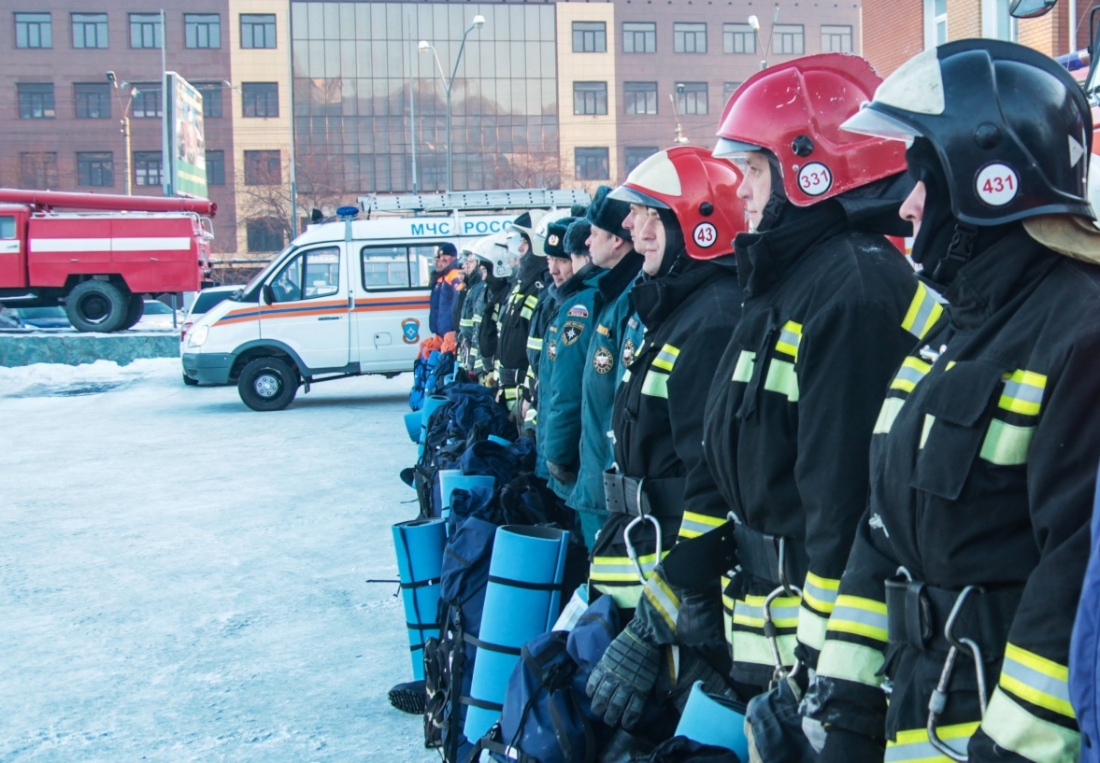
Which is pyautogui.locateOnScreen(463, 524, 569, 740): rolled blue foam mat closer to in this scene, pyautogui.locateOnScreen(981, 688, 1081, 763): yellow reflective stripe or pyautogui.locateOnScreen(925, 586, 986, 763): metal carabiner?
pyautogui.locateOnScreen(925, 586, 986, 763): metal carabiner

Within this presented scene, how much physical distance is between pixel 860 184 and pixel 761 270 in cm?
35

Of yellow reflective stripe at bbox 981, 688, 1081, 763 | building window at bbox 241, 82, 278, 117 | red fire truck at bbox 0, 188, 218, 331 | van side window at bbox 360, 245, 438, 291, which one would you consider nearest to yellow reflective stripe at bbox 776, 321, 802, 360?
Answer: yellow reflective stripe at bbox 981, 688, 1081, 763

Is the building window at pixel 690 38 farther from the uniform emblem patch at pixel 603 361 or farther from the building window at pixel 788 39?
the uniform emblem patch at pixel 603 361

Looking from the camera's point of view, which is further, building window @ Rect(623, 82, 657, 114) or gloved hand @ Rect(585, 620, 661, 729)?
building window @ Rect(623, 82, 657, 114)

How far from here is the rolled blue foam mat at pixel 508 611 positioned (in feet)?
12.7

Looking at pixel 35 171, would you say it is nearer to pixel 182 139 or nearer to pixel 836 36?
pixel 182 139

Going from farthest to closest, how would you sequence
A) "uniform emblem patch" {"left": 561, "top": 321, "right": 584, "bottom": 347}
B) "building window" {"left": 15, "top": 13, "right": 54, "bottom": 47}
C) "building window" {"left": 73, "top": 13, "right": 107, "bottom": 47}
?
1. "building window" {"left": 73, "top": 13, "right": 107, "bottom": 47}
2. "building window" {"left": 15, "top": 13, "right": 54, "bottom": 47}
3. "uniform emblem patch" {"left": 561, "top": 321, "right": 584, "bottom": 347}

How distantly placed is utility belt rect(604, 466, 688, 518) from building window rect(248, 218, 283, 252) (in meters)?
55.7

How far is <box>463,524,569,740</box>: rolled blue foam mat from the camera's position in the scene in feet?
12.7

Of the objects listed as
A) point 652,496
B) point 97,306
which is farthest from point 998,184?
point 97,306

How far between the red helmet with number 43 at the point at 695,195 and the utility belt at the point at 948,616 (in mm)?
1792

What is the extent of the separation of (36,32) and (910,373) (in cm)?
6587

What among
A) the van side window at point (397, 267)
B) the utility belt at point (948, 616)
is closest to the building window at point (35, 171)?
the van side window at point (397, 267)

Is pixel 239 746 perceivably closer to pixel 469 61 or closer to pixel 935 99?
pixel 935 99
